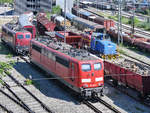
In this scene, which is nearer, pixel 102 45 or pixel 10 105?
pixel 10 105

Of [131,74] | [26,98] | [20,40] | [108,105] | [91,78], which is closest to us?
[108,105]

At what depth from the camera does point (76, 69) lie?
23781 mm

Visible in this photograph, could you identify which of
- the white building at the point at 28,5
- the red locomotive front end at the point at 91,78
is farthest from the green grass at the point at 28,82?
the white building at the point at 28,5

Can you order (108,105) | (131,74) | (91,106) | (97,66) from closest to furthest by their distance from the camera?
1. (91,106)
2. (108,105)
3. (97,66)
4. (131,74)

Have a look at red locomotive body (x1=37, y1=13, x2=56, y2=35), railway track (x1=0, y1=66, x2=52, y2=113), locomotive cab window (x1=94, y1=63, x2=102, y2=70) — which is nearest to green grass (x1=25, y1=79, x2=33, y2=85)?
railway track (x1=0, y1=66, x2=52, y2=113)

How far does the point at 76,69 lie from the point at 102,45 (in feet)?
47.3

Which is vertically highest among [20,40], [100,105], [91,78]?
[20,40]

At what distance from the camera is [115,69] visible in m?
27.5

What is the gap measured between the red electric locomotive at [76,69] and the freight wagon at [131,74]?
2596mm

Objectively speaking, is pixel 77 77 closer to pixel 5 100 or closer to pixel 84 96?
pixel 84 96

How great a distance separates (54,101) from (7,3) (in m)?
108

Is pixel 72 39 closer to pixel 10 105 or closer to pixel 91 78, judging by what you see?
pixel 91 78

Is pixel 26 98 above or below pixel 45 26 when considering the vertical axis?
below

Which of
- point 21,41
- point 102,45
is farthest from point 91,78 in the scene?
point 21,41
